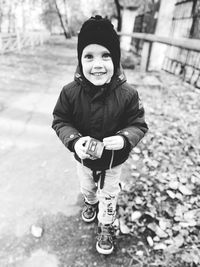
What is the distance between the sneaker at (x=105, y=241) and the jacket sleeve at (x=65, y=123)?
2.59 feet

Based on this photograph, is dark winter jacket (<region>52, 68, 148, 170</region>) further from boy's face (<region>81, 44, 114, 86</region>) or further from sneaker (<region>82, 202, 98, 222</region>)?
sneaker (<region>82, 202, 98, 222</region>)

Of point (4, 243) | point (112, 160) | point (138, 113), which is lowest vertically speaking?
point (4, 243)

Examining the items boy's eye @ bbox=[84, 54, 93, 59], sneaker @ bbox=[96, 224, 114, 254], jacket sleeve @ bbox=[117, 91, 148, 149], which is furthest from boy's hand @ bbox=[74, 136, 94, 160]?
sneaker @ bbox=[96, 224, 114, 254]

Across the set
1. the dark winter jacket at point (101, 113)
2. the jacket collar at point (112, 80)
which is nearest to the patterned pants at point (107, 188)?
the dark winter jacket at point (101, 113)

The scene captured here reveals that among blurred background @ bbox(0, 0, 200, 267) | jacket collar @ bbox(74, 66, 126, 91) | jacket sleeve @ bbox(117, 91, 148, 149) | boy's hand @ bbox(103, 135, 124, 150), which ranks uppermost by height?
jacket collar @ bbox(74, 66, 126, 91)

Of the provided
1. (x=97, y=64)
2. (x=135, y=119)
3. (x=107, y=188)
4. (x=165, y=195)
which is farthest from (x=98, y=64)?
(x=165, y=195)

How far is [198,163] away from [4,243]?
96.6 inches

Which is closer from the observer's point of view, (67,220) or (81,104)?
(81,104)

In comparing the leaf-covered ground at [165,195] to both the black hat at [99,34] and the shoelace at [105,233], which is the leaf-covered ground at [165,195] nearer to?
the shoelace at [105,233]

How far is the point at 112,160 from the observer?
167 centimetres

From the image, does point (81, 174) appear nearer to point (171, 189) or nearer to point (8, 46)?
point (171, 189)

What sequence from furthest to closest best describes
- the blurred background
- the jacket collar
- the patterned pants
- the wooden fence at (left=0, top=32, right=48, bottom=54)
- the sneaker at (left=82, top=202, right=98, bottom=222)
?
the wooden fence at (left=0, top=32, right=48, bottom=54)
the sneaker at (left=82, top=202, right=98, bottom=222)
the blurred background
the patterned pants
the jacket collar

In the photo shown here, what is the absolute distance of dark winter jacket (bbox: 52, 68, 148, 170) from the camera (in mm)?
1564

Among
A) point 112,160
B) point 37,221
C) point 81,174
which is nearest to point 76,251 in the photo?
point 37,221
